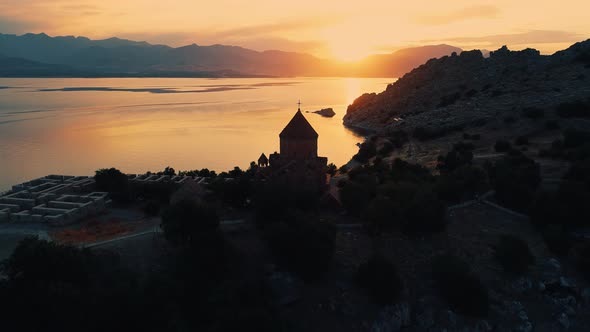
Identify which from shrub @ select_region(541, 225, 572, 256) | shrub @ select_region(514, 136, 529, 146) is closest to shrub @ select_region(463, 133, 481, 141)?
shrub @ select_region(514, 136, 529, 146)

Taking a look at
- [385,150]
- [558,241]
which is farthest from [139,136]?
[558,241]

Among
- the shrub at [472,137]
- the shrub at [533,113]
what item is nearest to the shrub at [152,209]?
the shrub at [472,137]

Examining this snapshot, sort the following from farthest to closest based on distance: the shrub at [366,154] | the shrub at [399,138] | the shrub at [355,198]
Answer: the shrub at [399,138] < the shrub at [366,154] < the shrub at [355,198]

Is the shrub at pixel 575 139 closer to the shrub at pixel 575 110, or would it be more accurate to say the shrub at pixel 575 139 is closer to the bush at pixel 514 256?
the shrub at pixel 575 110

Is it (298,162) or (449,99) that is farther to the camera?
(449,99)

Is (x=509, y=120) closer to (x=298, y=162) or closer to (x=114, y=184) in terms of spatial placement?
(x=298, y=162)

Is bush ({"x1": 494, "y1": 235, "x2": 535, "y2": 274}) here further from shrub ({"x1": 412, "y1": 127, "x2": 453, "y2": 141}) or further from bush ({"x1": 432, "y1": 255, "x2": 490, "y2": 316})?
shrub ({"x1": 412, "y1": 127, "x2": 453, "y2": 141})

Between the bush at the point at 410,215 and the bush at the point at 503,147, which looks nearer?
the bush at the point at 410,215
